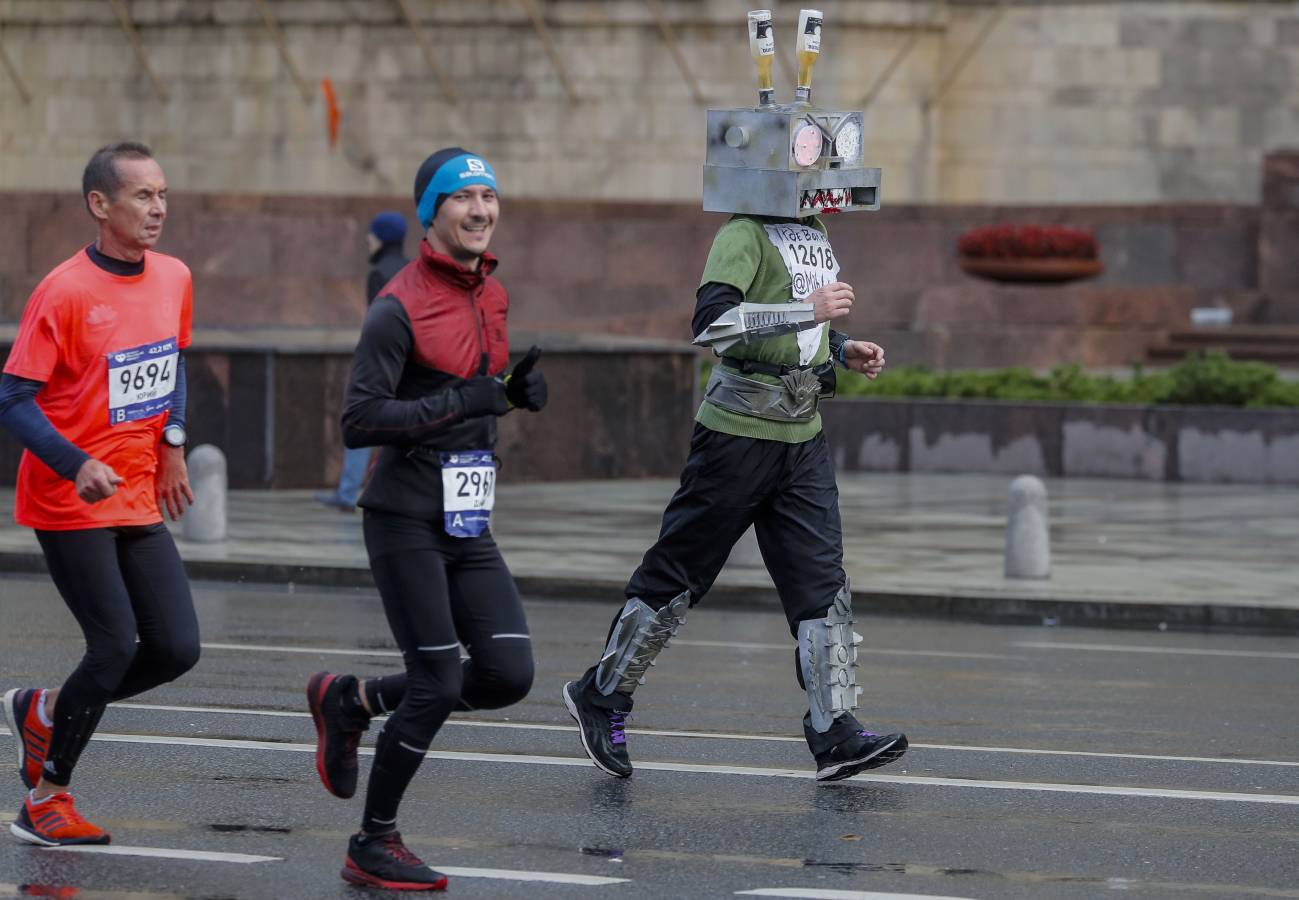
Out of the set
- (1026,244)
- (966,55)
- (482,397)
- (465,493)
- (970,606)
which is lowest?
(970,606)

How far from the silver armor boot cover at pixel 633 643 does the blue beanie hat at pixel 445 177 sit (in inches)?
77.5

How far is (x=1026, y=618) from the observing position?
13.3 metres

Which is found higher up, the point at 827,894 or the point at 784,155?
the point at 784,155

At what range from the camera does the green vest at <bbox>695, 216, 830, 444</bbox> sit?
7820mm

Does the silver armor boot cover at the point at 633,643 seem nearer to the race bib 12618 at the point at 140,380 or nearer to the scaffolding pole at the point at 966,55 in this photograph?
the race bib 12618 at the point at 140,380

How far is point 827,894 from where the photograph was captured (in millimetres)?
6387

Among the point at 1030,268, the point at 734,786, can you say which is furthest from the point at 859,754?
the point at 1030,268

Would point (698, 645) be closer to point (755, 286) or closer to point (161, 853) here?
point (755, 286)

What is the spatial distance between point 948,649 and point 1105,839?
15.3 ft

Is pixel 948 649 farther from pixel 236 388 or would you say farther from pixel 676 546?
pixel 236 388

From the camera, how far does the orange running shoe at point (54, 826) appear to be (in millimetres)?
6789

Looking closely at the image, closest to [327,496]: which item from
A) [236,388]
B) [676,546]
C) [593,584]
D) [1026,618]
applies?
[236,388]

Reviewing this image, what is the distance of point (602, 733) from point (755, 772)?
0.55m

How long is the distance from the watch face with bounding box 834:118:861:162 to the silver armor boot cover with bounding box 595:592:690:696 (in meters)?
1.50
